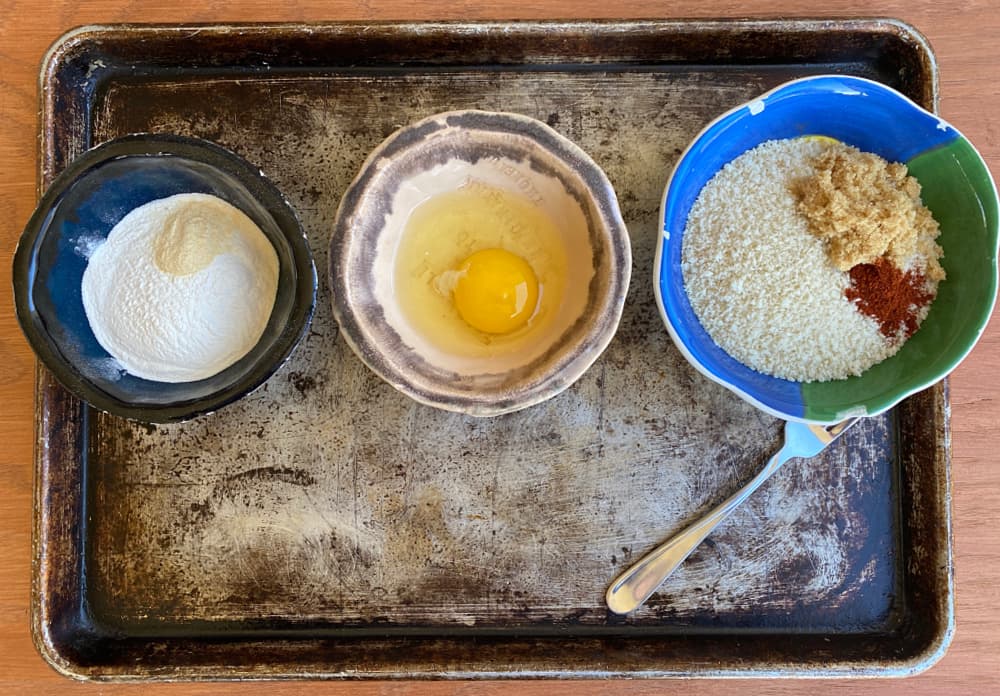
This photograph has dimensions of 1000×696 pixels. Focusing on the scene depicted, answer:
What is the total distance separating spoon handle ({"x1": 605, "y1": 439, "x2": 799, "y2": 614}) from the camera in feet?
4.55

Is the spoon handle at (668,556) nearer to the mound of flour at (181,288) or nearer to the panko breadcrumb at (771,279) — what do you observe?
the panko breadcrumb at (771,279)

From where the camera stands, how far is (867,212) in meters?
1.28

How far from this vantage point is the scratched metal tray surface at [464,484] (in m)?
1.40

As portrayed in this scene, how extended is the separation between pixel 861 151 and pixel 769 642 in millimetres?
1041

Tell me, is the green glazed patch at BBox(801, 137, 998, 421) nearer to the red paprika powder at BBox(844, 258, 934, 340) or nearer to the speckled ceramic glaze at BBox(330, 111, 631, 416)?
the red paprika powder at BBox(844, 258, 934, 340)

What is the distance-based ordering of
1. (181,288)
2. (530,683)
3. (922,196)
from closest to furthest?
(181,288)
(922,196)
(530,683)

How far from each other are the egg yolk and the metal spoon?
55cm

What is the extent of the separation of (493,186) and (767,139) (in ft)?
1.89

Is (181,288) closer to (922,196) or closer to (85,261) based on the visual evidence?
(85,261)

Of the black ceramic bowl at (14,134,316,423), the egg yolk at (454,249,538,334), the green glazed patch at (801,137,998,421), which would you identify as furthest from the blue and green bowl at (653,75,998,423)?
the black ceramic bowl at (14,134,316,423)

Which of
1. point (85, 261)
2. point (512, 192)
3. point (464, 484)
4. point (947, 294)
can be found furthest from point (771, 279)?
point (85, 261)

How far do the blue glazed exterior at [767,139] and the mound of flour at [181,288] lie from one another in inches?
30.7

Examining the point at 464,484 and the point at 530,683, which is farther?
the point at 530,683

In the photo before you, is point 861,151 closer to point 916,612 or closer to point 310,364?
point 916,612
